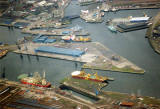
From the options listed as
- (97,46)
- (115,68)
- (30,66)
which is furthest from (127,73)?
(30,66)

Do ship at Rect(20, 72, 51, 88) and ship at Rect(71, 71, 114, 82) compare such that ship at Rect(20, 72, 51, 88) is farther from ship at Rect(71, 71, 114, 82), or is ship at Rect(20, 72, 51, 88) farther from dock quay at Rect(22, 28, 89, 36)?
dock quay at Rect(22, 28, 89, 36)

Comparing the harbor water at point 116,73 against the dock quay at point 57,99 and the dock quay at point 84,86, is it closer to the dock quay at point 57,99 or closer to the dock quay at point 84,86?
the dock quay at point 84,86

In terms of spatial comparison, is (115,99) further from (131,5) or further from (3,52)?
(131,5)

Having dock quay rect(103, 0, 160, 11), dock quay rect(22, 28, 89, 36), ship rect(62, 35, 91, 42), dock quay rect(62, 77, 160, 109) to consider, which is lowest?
dock quay rect(62, 77, 160, 109)

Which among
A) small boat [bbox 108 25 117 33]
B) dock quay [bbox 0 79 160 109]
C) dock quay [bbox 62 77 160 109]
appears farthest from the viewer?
small boat [bbox 108 25 117 33]

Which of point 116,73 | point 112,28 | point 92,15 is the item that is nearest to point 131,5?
point 92,15

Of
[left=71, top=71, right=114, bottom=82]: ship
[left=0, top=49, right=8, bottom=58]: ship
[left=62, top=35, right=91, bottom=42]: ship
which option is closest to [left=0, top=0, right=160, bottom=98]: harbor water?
[left=0, top=49, right=8, bottom=58]: ship

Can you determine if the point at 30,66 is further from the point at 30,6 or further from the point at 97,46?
the point at 30,6

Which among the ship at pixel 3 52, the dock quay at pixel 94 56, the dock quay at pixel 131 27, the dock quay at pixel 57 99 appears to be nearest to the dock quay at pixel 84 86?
the dock quay at pixel 57 99
